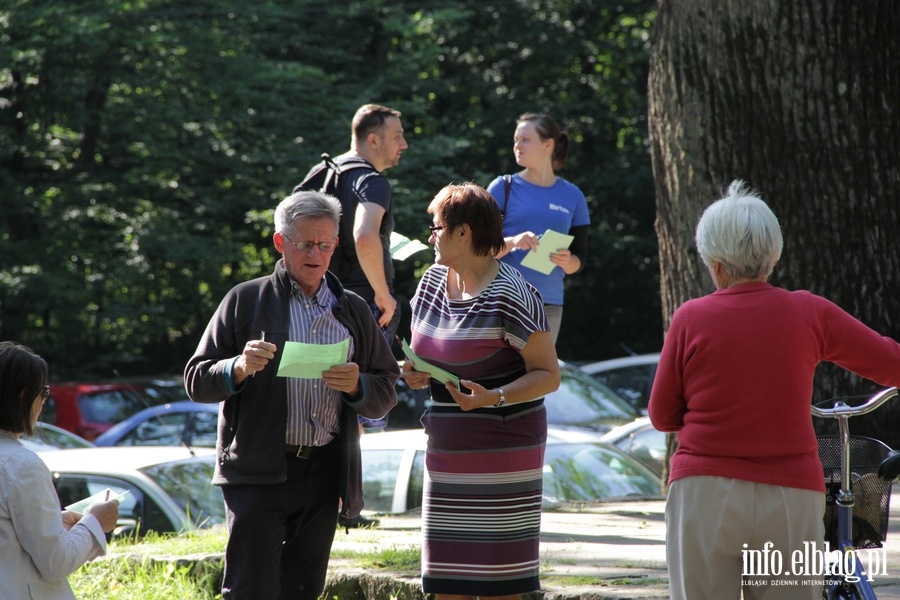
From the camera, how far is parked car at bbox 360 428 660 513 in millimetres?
8512

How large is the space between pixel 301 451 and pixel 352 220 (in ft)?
6.03

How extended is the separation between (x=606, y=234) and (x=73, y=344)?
11.9 meters

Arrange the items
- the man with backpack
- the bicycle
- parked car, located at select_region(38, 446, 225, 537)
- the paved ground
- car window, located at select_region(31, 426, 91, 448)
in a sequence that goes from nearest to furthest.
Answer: the bicycle < the paved ground < the man with backpack < parked car, located at select_region(38, 446, 225, 537) < car window, located at select_region(31, 426, 91, 448)

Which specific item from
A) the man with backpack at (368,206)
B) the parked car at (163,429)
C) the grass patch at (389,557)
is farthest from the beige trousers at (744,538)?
the parked car at (163,429)

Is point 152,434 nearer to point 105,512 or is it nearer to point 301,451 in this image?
point 301,451

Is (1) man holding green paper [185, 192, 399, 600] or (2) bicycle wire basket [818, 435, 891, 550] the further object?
(1) man holding green paper [185, 192, 399, 600]

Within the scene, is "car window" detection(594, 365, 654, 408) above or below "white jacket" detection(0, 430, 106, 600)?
above

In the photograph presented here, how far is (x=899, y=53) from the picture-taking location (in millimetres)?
6848

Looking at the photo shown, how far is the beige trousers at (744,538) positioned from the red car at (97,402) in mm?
13240

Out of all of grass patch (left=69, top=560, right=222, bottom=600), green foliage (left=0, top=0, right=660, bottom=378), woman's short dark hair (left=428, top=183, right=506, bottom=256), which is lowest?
grass patch (left=69, top=560, right=222, bottom=600)

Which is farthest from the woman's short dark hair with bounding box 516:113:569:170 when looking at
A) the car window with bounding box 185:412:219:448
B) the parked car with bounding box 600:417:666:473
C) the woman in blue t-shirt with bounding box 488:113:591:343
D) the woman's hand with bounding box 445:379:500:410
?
the car window with bounding box 185:412:219:448

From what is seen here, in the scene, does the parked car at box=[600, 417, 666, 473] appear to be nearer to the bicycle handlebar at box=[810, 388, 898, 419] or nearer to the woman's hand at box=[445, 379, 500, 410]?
the woman's hand at box=[445, 379, 500, 410]

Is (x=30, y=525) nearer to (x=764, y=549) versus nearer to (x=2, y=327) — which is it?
(x=764, y=549)

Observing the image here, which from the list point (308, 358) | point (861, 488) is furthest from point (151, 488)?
point (861, 488)
